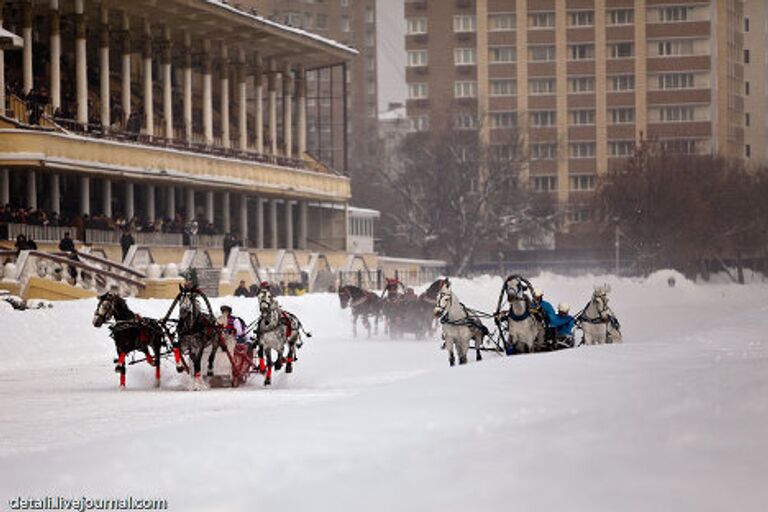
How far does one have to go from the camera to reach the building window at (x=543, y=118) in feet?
487

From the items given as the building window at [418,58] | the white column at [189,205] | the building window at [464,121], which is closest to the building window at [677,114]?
the building window at [464,121]

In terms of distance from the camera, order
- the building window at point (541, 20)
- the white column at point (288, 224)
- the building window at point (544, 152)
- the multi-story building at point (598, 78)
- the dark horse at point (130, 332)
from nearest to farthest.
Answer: the dark horse at point (130, 332)
the white column at point (288, 224)
the building window at point (544, 152)
the multi-story building at point (598, 78)
the building window at point (541, 20)

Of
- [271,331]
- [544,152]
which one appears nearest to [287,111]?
[544,152]

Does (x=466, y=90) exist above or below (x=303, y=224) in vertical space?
above

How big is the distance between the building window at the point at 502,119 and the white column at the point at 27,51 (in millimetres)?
88464

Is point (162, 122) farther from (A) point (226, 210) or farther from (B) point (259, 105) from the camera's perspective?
(B) point (259, 105)

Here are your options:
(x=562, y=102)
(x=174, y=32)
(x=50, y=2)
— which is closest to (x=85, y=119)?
(x=50, y=2)

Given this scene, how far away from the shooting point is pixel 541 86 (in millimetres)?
148750

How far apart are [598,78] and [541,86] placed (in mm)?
5128

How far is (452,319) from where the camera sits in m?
27.9

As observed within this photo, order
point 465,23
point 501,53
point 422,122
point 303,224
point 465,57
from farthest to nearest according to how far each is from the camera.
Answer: point 422,122 → point 465,23 → point 465,57 → point 501,53 → point 303,224

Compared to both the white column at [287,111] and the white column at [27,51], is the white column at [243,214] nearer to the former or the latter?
the white column at [287,111]

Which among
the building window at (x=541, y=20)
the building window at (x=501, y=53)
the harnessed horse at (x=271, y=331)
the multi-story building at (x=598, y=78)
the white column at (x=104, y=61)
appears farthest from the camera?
the building window at (x=501, y=53)

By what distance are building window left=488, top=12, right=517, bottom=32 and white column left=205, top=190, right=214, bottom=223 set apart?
7556 cm
